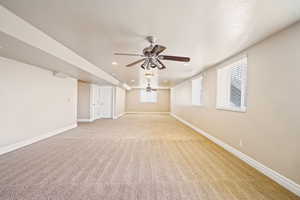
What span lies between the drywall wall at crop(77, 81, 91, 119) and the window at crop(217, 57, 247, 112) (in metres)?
6.56

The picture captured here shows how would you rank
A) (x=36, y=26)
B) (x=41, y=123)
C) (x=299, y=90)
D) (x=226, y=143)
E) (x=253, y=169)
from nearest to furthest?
(x=299, y=90) → (x=36, y=26) → (x=253, y=169) → (x=226, y=143) → (x=41, y=123)

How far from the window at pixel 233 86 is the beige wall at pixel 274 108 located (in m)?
0.29

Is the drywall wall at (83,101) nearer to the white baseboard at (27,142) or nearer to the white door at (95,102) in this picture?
the white door at (95,102)

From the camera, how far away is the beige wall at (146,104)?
46.7 ft

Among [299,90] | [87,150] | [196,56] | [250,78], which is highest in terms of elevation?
[196,56]

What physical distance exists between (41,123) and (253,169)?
5413mm

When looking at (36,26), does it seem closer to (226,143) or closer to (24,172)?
(24,172)

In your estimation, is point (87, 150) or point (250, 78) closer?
point (250, 78)

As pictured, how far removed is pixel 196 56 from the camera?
4074 mm

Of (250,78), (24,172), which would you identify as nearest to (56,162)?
(24,172)

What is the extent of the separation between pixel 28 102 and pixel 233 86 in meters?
5.39

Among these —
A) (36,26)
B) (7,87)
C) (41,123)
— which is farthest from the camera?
(41,123)

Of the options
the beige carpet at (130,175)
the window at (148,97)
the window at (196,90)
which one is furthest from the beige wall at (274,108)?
the window at (148,97)

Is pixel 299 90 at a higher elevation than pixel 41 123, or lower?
higher
